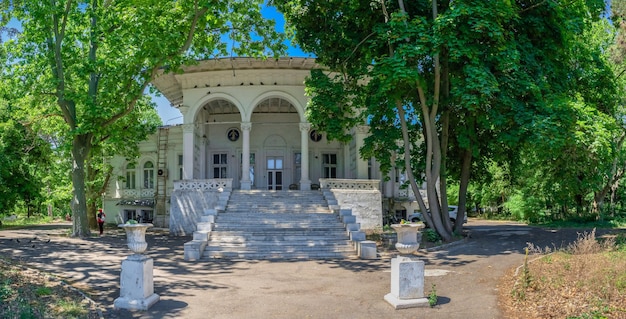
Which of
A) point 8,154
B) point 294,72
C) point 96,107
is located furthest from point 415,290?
point 8,154

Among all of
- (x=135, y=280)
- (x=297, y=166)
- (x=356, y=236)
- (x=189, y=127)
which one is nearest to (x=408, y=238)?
(x=135, y=280)

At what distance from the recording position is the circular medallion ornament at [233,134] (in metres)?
28.8

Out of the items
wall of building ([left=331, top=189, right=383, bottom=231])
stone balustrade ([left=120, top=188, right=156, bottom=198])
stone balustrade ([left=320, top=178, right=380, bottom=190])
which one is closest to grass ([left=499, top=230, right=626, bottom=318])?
wall of building ([left=331, top=189, right=383, bottom=231])

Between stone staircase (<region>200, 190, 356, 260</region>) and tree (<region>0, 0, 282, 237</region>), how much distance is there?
6202 mm

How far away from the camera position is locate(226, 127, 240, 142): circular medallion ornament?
28750 mm

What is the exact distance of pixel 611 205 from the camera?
94.5ft

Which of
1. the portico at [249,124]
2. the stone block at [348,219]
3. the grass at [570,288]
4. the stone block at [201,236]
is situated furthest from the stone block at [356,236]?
the portico at [249,124]

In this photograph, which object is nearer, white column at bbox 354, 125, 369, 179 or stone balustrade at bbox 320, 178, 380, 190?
stone balustrade at bbox 320, 178, 380, 190

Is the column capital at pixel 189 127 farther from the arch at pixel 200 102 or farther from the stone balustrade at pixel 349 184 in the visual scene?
the stone balustrade at pixel 349 184

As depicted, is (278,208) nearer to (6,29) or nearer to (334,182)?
(334,182)

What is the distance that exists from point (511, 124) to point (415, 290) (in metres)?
8.28

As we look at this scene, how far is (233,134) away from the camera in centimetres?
2880

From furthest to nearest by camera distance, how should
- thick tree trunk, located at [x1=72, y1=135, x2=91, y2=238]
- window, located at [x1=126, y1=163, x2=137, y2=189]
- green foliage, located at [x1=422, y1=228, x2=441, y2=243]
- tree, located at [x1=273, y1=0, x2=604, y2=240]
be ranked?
1. window, located at [x1=126, y1=163, x2=137, y2=189]
2. thick tree trunk, located at [x1=72, y1=135, x2=91, y2=238]
3. green foliage, located at [x1=422, y1=228, x2=441, y2=243]
4. tree, located at [x1=273, y1=0, x2=604, y2=240]

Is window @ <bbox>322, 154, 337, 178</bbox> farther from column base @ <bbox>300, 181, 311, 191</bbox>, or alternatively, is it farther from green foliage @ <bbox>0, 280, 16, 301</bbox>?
green foliage @ <bbox>0, 280, 16, 301</bbox>
